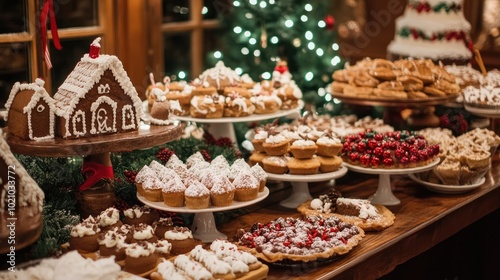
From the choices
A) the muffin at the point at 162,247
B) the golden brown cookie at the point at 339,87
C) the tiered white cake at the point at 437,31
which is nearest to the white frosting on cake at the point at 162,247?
the muffin at the point at 162,247

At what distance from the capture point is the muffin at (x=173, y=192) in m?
2.52

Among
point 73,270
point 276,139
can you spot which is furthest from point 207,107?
point 73,270

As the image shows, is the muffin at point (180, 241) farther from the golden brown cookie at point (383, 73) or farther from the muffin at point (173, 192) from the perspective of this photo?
the golden brown cookie at point (383, 73)

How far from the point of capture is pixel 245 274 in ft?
7.43

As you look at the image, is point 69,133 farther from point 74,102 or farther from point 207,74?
point 207,74

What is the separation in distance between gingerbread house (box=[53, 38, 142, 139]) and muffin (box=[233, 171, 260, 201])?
0.43 m

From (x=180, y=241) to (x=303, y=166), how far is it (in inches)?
28.8

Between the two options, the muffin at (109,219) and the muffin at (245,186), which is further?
the muffin at (245,186)

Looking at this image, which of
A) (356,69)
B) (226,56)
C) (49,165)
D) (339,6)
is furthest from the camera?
(339,6)

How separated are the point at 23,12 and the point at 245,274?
2130mm

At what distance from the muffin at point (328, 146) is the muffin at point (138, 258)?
1001mm

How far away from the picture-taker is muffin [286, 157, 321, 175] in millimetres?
3004

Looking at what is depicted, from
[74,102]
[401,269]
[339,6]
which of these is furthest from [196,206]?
[339,6]

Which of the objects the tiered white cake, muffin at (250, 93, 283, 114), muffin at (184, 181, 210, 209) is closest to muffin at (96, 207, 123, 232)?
muffin at (184, 181, 210, 209)
